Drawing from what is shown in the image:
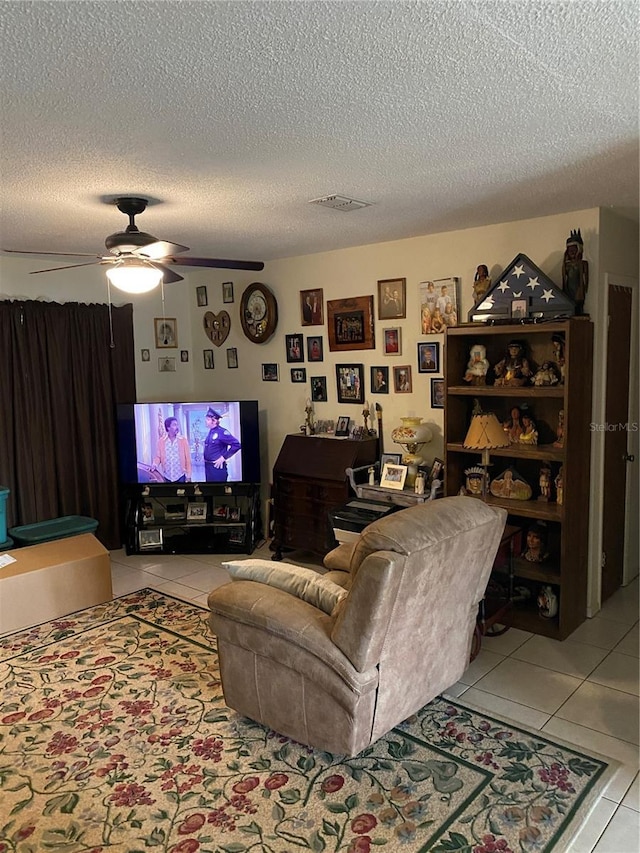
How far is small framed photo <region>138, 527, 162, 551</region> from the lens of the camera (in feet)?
17.8

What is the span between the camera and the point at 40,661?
3.54 meters

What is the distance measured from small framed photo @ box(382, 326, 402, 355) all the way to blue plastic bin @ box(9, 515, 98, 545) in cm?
262

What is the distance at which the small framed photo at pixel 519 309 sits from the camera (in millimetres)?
3697

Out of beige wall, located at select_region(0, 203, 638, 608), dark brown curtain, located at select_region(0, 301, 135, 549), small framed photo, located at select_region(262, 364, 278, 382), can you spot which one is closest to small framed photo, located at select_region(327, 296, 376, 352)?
beige wall, located at select_region(0, 203, 638, 608)

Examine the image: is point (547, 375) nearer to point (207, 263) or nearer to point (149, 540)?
point (207, 263)

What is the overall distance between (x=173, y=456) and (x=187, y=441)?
0.58 ft

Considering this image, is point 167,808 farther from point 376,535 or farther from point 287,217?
point 287,217

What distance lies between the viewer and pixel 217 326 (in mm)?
5934

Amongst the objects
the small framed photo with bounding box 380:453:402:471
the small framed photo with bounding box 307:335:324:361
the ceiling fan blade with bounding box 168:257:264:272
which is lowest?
the small framed photo with bounding box 380:453:402:471

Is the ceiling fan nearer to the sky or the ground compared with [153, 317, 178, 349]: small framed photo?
nearer to the sky

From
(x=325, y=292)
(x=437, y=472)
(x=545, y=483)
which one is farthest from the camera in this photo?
(x=325, y=292)

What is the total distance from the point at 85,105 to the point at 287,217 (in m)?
1.81

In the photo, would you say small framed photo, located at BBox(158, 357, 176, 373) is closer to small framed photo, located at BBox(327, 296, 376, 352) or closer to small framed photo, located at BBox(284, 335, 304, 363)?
small framed photo, located at BBox(284, 335, 304, 363)

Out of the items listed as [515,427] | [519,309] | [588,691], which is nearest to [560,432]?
[515,427]
